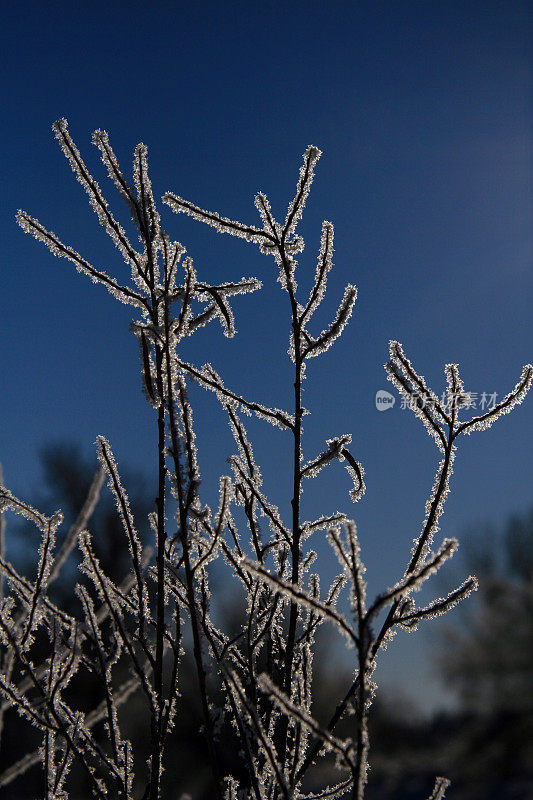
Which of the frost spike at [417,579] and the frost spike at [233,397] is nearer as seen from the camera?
the frost spike at [417,579]

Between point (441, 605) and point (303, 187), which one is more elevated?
point (303, 187)

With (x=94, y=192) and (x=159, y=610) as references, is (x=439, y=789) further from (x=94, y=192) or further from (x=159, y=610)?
(x=94, y=192)

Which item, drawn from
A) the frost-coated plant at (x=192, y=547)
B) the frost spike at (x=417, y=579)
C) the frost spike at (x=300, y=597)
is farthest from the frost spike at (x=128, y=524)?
the frost spike at (x=417, y=579)

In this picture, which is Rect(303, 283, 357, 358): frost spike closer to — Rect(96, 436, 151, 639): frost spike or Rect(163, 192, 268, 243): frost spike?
Rect(163, 192, 268, 243): frost spike

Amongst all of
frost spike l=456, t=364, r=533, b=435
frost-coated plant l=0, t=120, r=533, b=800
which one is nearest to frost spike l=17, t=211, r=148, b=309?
frost-coated plant l=0, t=120, r=533, b=800

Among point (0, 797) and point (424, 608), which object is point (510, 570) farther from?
point (424, 608)

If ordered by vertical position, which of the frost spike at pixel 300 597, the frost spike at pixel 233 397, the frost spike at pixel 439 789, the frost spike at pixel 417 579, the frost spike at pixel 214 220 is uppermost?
the frost spike at pixel 214 220

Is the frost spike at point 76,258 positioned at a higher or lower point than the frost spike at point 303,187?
lower

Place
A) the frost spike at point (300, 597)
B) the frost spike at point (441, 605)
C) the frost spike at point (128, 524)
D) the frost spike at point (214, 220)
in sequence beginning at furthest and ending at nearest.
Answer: the frost spike at point (214, 220) < the frost spike at point (128, 524) < the frost spike at point (441, 605) < the frost spike at point (300, 597)

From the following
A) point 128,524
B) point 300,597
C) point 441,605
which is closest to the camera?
point 300,597

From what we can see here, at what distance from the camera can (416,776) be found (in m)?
9.82

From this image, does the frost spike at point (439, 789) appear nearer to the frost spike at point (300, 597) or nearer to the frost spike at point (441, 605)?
the frost spike at point (441, 605)

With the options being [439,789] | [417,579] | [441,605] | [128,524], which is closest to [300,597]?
[417,579]

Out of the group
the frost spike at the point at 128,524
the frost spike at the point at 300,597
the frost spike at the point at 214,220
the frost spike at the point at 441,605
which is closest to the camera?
the frost spike at the point at 300,597
